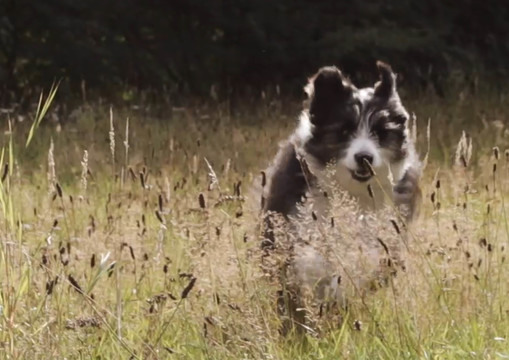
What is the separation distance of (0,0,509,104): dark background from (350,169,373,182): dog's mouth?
7277mm

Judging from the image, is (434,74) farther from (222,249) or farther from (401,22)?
(222,249)

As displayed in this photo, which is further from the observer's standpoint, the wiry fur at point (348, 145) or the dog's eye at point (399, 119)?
the dog's eye at point (399, 119)

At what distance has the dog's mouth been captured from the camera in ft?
16.3

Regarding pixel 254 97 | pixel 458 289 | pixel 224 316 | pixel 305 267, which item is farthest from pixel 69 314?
pixel 254 97

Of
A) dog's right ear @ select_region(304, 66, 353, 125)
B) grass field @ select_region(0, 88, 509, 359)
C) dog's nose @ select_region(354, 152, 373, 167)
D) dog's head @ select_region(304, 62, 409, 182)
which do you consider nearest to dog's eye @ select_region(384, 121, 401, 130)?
dog's head @ select_region(304, 62, 409, 182)

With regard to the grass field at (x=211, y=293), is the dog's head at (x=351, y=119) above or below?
above

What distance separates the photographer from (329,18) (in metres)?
12.7

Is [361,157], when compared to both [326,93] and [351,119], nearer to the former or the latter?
[351,119]

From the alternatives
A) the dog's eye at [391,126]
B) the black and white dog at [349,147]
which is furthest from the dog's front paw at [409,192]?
the dog's eye at [391,126]

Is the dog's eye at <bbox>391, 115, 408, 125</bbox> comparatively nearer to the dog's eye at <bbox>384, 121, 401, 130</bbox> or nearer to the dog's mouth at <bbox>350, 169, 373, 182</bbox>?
the dog's eye at <bbox>384, 121, 401, 130</bbox>

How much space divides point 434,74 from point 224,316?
9.31 meters

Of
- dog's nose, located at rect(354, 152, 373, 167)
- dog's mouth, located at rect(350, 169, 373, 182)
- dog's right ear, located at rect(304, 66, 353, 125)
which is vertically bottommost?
dog's mouth, located at rect(350, 169, 373, 182)

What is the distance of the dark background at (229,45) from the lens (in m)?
12.2

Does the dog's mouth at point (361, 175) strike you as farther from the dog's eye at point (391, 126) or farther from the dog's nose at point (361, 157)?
the dog's eye at point (391, 126)
